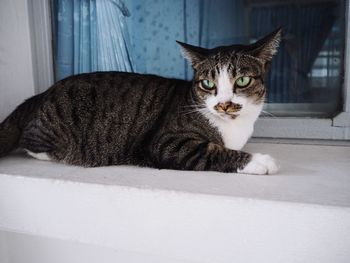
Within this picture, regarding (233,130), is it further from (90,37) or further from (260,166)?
(90,37)

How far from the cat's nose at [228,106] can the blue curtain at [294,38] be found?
362mm

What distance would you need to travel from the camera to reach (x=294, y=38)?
1.09 m

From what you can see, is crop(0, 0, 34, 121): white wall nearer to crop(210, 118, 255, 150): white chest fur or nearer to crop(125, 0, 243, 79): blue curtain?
crop(125, 0, 243, 79): blue curtain

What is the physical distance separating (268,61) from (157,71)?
484 millimetres

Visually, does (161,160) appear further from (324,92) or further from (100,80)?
(324,92)

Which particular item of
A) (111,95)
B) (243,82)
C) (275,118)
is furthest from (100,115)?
(275,118)

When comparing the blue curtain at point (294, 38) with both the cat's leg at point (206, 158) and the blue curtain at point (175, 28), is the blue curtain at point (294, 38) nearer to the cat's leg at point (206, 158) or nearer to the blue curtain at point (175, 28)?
the blue curtain at point (175, 28)

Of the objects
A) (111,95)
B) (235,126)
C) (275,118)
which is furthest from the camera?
(275,118)

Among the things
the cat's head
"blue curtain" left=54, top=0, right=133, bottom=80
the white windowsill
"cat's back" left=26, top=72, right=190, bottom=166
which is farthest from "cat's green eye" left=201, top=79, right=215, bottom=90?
"blue curtain" left=54, top=0, right=133, bottom=80

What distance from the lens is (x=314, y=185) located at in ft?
2.29

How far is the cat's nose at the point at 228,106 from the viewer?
837mm

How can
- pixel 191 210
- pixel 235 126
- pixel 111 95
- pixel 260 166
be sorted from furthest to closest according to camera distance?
pixel 111 95 < pixel 235 126 < pixel 260 166 < pixel 191 210

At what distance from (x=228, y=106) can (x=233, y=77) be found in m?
0.08

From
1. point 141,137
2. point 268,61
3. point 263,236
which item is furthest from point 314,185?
point 141,137
